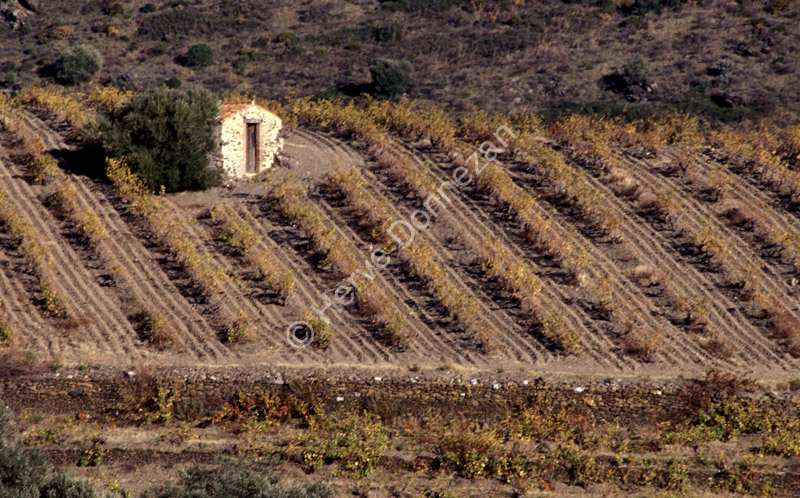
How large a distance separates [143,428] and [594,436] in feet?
26.3

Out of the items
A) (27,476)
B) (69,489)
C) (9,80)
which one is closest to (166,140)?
(27,476)

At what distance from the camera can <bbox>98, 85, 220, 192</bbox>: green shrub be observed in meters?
20.3

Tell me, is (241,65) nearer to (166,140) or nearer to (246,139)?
(246,139)

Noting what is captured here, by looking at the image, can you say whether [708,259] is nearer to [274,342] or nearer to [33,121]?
[274,342]

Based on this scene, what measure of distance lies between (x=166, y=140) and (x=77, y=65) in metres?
16.1

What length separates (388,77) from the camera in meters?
32.7

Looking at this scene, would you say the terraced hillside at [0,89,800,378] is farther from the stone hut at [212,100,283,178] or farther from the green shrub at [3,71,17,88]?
the green shrub at [3,71,17,88]

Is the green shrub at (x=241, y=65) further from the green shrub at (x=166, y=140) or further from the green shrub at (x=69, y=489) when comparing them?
the green shrub at (x=69, y=489)

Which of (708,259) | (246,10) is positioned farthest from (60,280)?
(246,10)

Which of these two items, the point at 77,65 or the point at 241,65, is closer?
the point at 77,65

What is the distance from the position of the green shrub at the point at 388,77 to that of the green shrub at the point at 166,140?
42.1 ft

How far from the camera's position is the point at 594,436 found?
13555mm

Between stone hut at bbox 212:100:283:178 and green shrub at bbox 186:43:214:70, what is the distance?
15.3m

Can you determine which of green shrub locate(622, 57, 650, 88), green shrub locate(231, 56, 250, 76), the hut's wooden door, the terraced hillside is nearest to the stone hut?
the hut's wooden door
